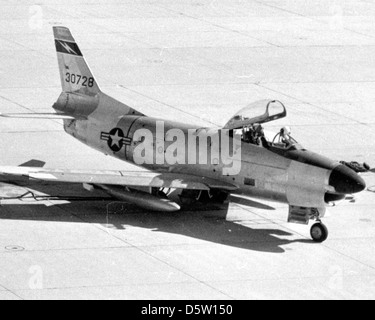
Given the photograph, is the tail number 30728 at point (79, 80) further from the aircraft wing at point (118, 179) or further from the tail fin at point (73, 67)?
the aircraft wing at point (118, 179)

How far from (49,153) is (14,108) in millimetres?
3689

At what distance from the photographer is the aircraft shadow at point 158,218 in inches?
894

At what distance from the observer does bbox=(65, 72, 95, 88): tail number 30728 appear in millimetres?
26641

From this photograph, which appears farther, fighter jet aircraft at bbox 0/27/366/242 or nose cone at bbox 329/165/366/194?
fighter jet aircraft at bbox 0/27/366/242

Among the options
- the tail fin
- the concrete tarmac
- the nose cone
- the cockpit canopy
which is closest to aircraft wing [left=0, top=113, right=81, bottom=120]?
the tail fin

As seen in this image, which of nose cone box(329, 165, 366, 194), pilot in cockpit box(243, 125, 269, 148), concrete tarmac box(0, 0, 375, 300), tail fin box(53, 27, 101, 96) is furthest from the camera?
tail fin box(53, 27, 101, 96)

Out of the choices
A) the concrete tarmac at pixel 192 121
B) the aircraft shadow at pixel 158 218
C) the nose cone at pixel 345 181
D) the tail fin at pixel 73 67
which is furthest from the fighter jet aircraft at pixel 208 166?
the tail fin at pixel 73 67

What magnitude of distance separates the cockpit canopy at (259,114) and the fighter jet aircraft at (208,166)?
0.02m

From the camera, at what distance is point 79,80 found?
26.8 metres

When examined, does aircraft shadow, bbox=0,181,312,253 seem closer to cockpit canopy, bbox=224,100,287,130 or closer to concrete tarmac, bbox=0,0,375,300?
concrete tarmac, bbox=0,0,375,300

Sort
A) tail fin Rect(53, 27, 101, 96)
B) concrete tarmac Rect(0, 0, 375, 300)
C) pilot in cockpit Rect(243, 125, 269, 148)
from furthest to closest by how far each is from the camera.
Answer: tail fin Rect(53, 27, 101, 96) → pilot in cockpit Rect(243, 125, 269, 148) → concrete tarmac Rect(0, 0, 375, 300)

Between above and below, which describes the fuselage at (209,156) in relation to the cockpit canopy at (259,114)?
below

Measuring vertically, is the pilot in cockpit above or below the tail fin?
below

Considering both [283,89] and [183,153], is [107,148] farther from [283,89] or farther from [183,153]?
[283,89]
